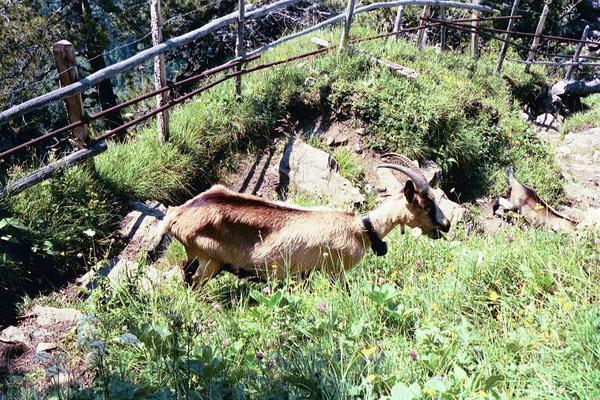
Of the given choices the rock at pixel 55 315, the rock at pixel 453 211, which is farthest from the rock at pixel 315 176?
the rock at pixel 55 315

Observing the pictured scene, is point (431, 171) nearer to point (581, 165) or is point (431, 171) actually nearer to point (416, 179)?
point (416, 179)

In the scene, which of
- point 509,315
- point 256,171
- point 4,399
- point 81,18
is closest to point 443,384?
point 509,315

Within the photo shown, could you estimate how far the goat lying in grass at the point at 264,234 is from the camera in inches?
172

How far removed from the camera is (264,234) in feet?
14.8

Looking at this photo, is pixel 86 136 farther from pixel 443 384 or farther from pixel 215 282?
pixel 443 384

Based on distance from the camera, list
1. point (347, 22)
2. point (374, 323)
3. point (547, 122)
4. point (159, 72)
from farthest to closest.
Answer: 1. point (547, 122)
2. point (347, 22)
3. point (159, 72)
4. point (374, 323)

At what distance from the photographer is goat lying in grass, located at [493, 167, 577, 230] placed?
627 centimetres

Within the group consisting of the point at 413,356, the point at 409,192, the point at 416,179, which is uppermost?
the point at 413,356

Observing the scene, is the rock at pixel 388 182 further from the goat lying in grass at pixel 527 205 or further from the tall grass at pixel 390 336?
the tall grass at pixel 390 336

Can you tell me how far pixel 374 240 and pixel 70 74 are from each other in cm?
320

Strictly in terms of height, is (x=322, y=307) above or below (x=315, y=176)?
above

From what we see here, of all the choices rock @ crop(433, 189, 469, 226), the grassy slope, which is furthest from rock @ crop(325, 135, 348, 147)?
the grassy slope

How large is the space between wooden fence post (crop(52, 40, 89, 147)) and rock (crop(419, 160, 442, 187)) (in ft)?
14.0

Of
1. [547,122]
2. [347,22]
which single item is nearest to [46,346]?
[347,22]
